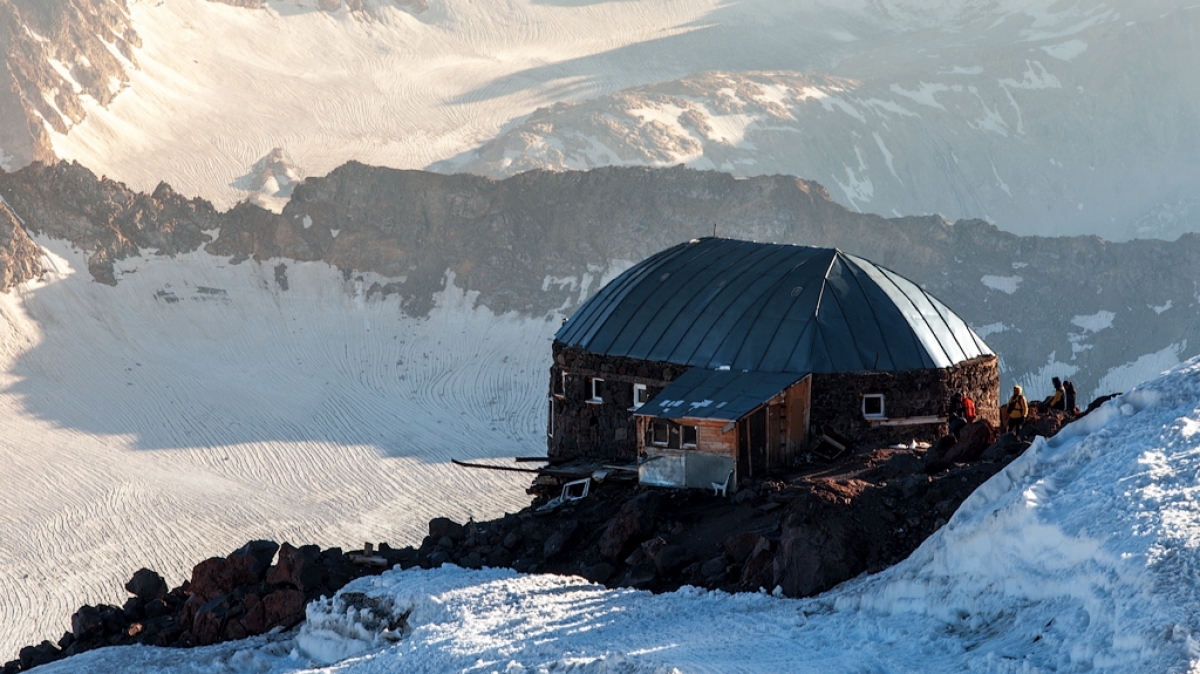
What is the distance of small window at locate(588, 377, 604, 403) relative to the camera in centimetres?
2733

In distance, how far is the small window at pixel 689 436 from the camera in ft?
77.1

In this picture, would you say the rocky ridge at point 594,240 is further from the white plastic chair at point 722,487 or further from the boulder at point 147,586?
the white plastic chair at point 722,487

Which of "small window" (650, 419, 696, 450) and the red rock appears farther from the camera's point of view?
"small window" (650, 419, 696, 450)

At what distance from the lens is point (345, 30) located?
16175 cm

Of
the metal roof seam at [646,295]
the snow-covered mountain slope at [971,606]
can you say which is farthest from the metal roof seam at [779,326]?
the snow-covered mountain slope at [971,606]

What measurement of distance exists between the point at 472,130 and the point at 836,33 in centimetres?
7843

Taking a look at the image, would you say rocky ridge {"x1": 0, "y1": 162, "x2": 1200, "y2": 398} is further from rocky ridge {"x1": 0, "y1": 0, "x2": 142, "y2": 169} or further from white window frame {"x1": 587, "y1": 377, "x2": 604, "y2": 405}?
white window frame {"x1": 587, "y1": 377, "x2": 604, "y2": 405}

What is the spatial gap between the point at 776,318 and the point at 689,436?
3.50 m

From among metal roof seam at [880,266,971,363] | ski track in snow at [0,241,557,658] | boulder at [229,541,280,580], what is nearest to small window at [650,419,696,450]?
metal roof seam at [880,266,971,363]

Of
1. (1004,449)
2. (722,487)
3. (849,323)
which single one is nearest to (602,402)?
(722,487)

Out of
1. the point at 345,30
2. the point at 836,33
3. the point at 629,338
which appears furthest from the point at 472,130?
the point at 629,338

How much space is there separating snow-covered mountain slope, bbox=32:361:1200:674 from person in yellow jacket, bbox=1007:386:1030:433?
6.13 metres

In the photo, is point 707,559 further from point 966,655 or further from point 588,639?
point 966,655

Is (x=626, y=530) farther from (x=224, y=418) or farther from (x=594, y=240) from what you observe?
(x=594, y=240)
